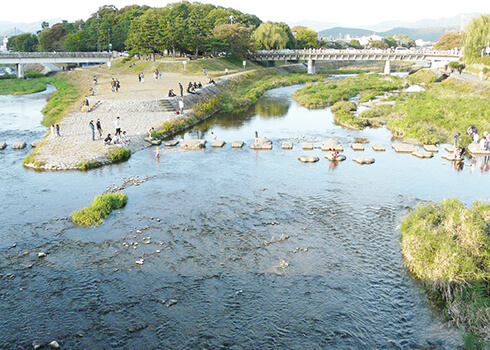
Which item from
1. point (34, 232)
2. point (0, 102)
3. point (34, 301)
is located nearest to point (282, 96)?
point (0, 102)

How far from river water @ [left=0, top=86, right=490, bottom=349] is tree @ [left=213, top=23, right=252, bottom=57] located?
75.9 meters

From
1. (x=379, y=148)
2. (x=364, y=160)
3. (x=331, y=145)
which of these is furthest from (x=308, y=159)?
(x=379, y=148)

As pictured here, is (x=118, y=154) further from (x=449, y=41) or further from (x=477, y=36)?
(x=449, y=41)

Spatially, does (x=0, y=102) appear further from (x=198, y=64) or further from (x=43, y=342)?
(x=43, y=342)

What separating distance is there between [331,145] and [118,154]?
18570mm

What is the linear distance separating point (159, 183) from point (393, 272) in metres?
16.8

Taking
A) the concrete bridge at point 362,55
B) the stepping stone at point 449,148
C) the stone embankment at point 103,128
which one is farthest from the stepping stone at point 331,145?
the concrete bridge at point 362,55

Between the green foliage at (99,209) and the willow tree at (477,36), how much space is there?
256 feet

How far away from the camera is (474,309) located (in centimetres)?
1497

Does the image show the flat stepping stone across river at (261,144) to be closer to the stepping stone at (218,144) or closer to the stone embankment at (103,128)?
the stepping stone at (218,144)

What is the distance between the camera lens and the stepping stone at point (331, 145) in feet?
120

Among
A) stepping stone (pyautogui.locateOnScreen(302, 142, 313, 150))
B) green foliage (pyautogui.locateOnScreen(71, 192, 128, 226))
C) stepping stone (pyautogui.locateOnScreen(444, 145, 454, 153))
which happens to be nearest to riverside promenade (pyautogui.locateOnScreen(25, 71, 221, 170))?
green foliage (pyautogui.locateOnScreen(71, 192, 128, 226))

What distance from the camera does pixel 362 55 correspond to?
113125 mm

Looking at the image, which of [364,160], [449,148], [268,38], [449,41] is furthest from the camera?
[449,41]
